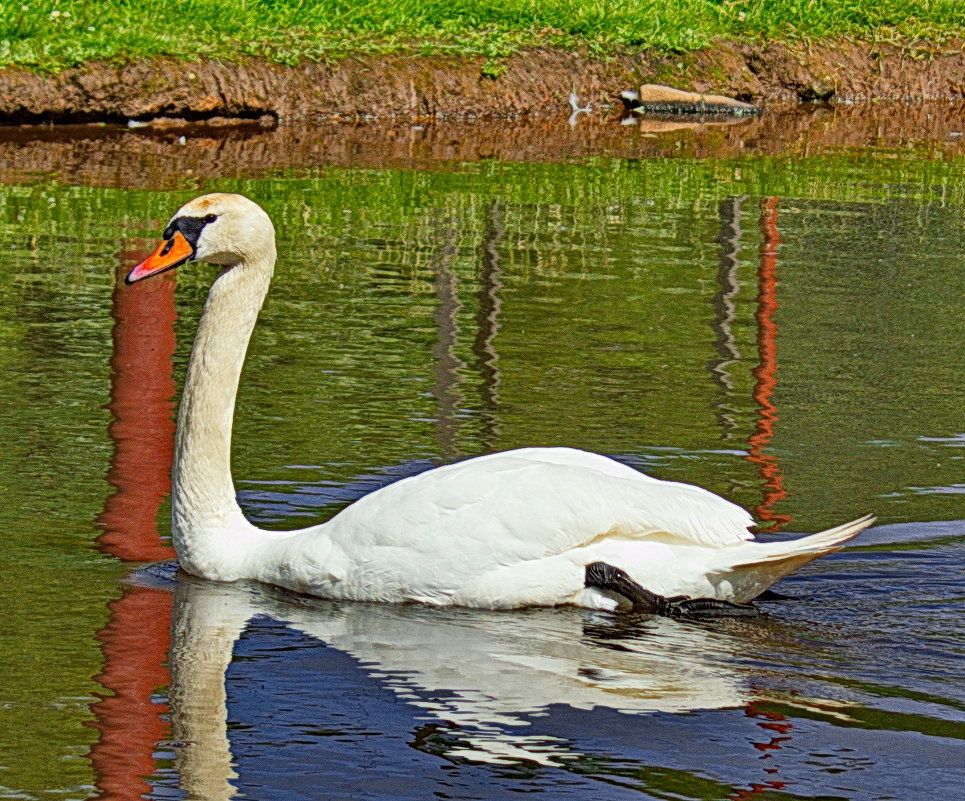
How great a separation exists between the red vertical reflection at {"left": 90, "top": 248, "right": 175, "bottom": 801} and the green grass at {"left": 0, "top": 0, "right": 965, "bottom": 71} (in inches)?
375

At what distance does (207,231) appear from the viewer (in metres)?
5.84

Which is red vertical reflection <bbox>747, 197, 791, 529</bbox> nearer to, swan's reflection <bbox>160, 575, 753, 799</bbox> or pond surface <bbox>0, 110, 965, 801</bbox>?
pond surface <bbox>0, 110, 965, 801</bbox>

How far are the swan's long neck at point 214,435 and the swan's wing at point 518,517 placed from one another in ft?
1.64

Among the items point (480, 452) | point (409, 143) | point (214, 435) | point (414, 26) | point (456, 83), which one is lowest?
point (480, 452)

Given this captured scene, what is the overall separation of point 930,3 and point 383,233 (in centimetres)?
1781

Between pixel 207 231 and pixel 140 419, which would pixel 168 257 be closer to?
pixel 207 231

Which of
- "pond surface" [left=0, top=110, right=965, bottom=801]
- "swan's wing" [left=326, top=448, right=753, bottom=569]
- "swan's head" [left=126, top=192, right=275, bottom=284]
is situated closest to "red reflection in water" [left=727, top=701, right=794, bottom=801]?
"pond surface" [left=0, top=110, right=965, bottom=801]

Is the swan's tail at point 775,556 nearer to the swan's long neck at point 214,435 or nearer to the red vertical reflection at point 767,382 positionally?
the red vertical reflection at point 767,382

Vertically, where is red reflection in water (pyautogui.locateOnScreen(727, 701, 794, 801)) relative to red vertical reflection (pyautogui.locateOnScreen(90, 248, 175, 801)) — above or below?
below

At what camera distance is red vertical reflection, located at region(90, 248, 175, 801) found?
441cm

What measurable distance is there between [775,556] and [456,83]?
16983 millimetres

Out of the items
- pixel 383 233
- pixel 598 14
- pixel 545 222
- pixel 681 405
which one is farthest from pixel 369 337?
pixel 598 14

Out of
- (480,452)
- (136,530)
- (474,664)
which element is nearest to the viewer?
(474,664)

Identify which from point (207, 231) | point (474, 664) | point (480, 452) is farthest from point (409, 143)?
point (474, 664)
